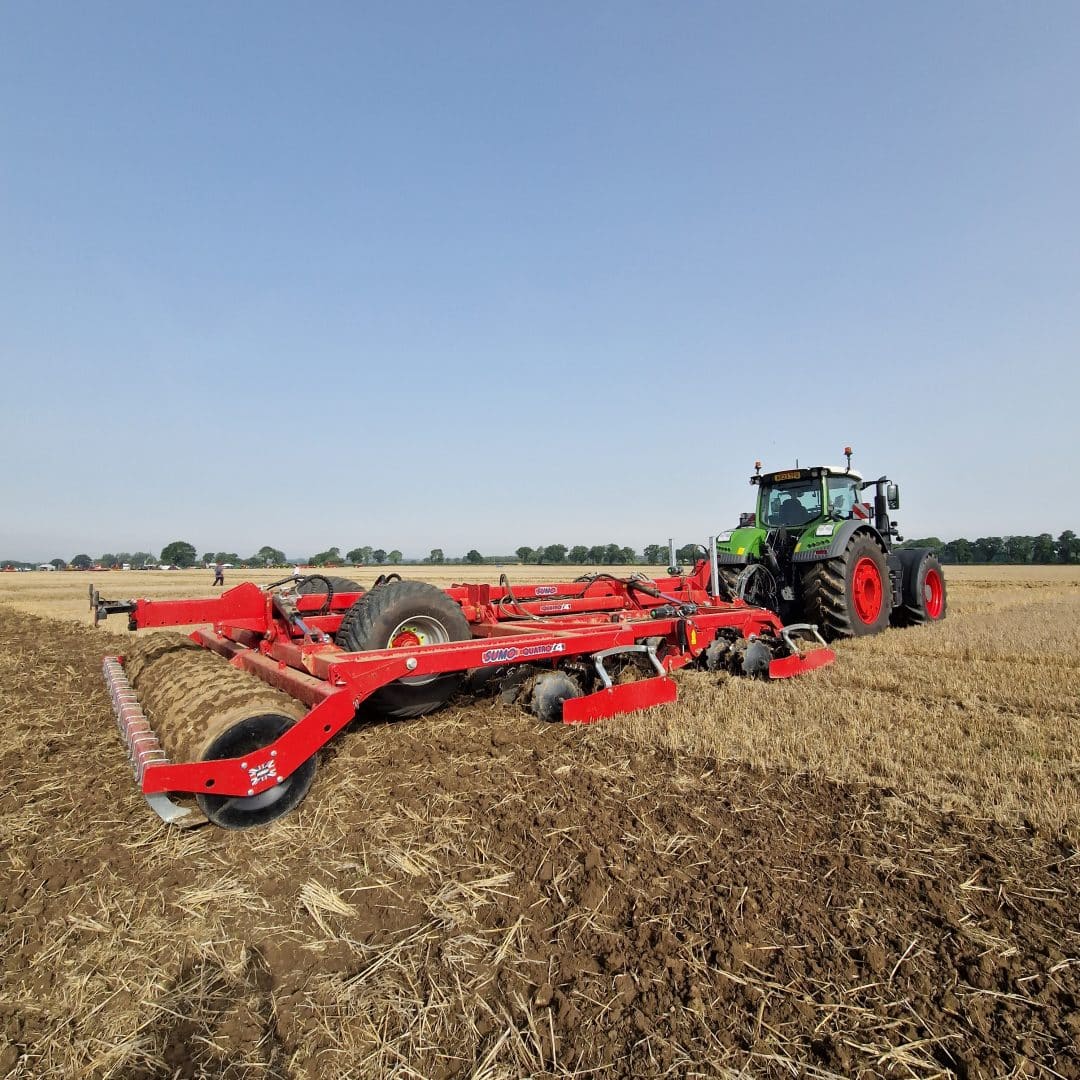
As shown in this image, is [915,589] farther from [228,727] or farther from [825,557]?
[228,727]

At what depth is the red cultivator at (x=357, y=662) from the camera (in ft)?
9.33

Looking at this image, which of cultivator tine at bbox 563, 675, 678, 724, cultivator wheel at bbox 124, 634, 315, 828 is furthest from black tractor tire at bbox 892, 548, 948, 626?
cultivator wheel at bbox 124, 634, 315, 828

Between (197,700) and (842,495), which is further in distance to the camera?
(842,495)

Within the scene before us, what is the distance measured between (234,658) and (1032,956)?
427 centimetres

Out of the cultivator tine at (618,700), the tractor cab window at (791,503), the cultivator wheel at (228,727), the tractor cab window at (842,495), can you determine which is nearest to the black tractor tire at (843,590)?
the tractor cab window at (842,495)

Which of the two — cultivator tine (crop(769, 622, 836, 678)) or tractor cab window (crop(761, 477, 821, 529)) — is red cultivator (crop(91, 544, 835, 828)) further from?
tractor cab window (crop(761, 477, 821, 529))

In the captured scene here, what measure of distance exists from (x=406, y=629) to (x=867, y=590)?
250 inches

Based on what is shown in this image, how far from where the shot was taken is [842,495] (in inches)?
347

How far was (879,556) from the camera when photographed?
26.8ft

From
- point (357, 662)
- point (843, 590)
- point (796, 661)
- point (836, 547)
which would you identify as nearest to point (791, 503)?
point (836, 547)

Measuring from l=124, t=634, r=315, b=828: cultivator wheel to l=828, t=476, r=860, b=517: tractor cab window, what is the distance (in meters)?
7.48

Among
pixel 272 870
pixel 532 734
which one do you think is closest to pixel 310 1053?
pixel 272 870

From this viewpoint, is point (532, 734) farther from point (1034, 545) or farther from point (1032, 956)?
point (1034, 545)

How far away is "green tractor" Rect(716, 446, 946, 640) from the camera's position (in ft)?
24.6
